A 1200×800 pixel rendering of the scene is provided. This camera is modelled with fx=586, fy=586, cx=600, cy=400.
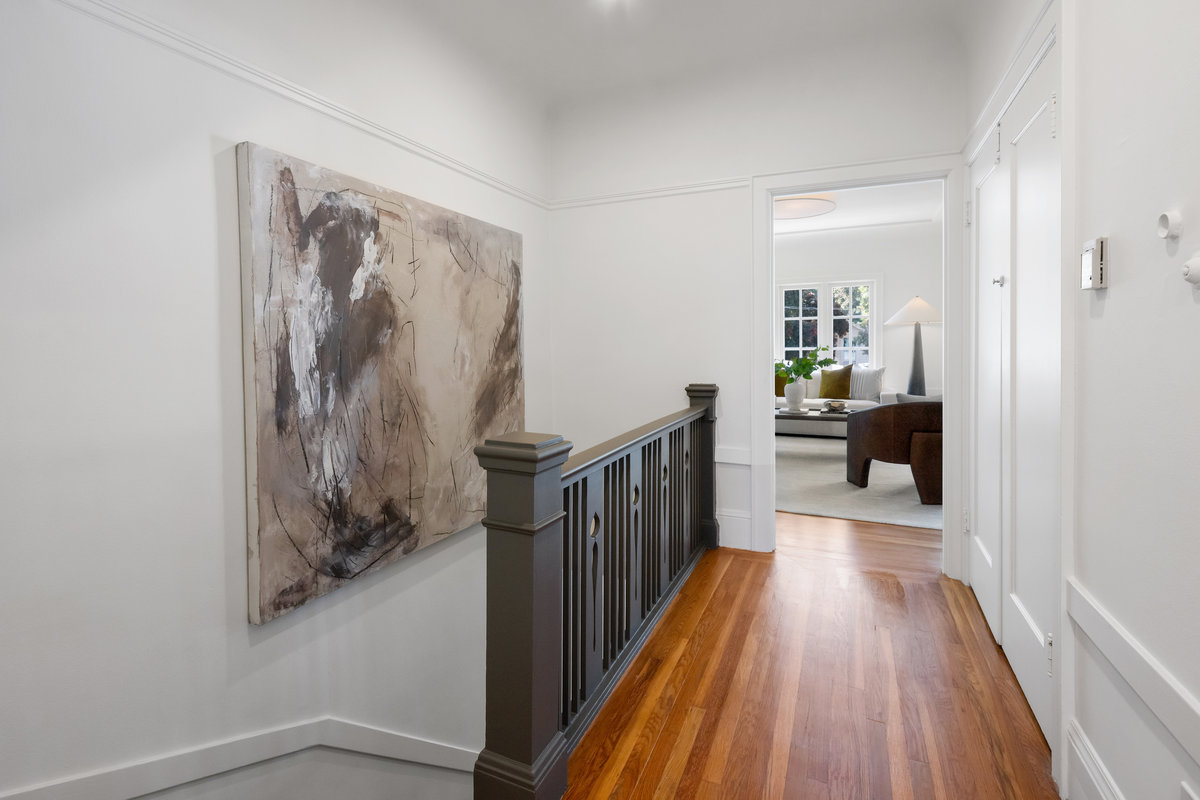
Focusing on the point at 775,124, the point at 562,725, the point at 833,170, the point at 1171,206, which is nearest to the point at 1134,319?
the point at 1171,206

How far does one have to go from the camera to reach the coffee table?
672 cm

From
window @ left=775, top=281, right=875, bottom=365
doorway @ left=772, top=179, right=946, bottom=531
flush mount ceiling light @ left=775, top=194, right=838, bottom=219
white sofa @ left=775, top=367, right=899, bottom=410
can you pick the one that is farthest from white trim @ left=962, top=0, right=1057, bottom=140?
window @ left=775, top=281, right=875, bottom=365

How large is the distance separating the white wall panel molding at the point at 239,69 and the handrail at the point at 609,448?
5.26 ft

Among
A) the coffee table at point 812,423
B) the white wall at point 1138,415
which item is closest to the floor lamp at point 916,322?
the coffee table at point 812,423

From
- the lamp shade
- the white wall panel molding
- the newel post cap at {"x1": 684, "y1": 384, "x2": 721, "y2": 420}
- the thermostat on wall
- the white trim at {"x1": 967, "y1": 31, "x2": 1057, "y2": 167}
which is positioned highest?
the white wall panel molding

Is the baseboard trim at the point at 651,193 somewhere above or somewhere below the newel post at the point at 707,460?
above

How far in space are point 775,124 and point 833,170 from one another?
422 mm

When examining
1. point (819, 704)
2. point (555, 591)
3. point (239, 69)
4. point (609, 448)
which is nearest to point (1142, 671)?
point (819, 704)

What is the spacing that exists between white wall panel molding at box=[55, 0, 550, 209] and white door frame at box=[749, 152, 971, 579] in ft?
5.73

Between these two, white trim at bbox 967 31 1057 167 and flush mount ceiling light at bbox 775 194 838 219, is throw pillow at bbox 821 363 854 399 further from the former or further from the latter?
white trim at bbox 967 31 1057 167

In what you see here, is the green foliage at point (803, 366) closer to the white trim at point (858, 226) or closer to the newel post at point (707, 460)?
the white trim at point (858, 226)

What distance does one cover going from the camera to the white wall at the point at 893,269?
7594mm

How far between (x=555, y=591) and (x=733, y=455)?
7.13 ft

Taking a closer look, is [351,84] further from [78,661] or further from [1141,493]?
[1141,493]
